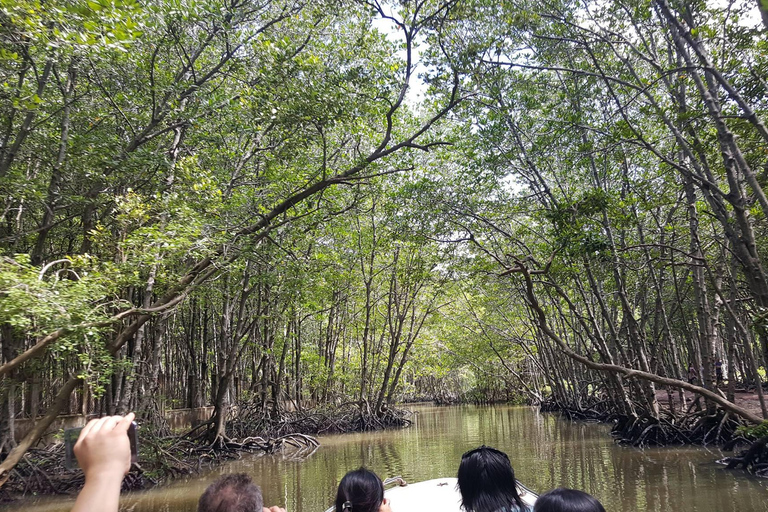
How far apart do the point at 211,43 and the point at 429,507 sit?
7.29 m

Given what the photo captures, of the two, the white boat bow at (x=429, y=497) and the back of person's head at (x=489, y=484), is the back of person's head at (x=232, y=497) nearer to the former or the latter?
the back of person's head at (x=489, y=484)

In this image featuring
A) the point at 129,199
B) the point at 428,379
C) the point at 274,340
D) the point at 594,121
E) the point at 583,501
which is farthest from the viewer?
the point at 428,379

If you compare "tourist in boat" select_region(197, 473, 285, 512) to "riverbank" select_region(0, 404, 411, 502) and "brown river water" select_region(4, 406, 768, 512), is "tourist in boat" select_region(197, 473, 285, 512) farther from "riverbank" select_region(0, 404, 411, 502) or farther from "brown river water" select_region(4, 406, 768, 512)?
"brown river water" select_region(4, 406, 768, 512)

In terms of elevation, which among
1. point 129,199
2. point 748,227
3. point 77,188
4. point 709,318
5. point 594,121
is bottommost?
point 709,318

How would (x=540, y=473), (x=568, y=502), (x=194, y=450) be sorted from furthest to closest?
(x=194, y=450), (x=540, y=473), (x=568, y=502)

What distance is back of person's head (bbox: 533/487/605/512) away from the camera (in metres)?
1.59

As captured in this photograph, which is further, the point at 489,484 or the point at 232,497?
the point at 489,484

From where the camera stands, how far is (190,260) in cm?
977

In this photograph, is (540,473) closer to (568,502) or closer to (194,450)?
(194,450)

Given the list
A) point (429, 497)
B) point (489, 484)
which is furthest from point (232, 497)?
point (429, 497)

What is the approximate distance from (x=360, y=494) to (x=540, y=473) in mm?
6914

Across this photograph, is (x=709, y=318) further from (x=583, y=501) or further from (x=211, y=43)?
(x=211, y=43)

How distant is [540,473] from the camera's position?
8.20 m

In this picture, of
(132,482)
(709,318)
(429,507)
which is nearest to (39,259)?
(132,482)
